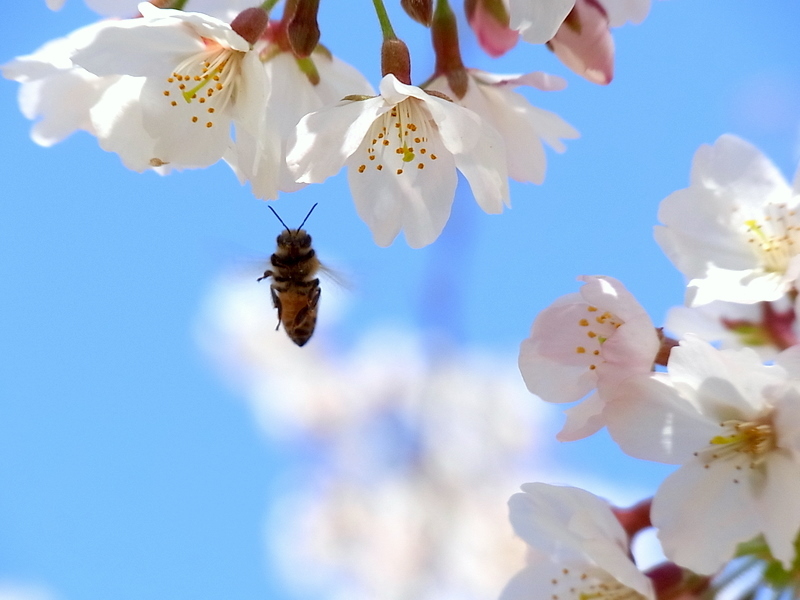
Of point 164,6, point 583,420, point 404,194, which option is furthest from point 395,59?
point 583,420

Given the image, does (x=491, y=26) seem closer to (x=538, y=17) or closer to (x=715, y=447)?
(x=538, y=17)

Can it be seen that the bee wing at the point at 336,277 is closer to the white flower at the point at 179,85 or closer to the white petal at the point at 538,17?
the white flower at the point at 179,85

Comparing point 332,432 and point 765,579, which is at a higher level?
point 765,579

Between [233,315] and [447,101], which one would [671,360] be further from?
[233,315]

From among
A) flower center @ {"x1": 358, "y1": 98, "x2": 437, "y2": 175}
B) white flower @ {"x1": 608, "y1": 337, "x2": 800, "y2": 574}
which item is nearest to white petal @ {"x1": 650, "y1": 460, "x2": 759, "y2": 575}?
white flower @ {"x1": 608, "y1": 337, "x2": 800, "y2": 574}

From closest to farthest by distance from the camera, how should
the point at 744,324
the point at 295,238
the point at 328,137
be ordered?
the point at 328,137
the point at 744,324
the point at 295,238

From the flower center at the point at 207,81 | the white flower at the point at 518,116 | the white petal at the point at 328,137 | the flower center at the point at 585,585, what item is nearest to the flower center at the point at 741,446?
the flower center at the point at 585,585

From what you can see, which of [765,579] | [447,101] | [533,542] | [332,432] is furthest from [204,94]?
[332,432]
